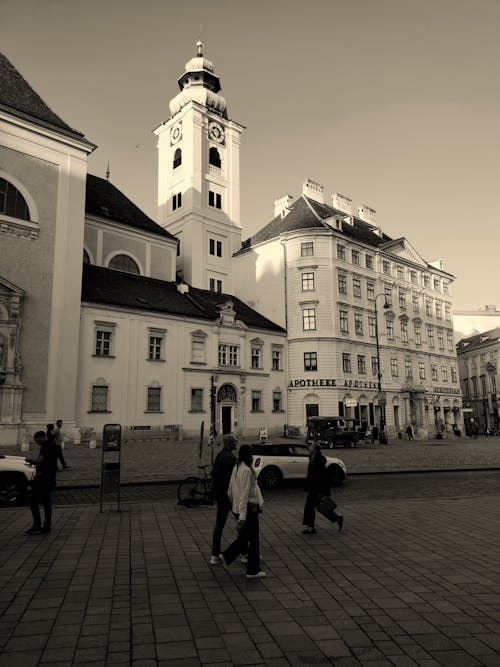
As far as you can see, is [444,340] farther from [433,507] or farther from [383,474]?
[433,507]

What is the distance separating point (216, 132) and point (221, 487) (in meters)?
51.3

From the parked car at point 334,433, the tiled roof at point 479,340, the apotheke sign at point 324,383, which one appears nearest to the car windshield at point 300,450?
the parked car at point 334,433

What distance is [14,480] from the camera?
12.1 metres

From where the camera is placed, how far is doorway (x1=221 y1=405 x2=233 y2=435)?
1614 inches

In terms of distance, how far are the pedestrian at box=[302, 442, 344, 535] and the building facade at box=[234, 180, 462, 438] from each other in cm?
3343

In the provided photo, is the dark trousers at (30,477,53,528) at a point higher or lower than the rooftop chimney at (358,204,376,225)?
lower

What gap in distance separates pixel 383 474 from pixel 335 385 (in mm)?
25804

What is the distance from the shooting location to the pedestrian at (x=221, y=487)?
746cm

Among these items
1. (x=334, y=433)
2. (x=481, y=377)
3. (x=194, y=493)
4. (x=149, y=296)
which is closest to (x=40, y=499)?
(x=194, y=493)

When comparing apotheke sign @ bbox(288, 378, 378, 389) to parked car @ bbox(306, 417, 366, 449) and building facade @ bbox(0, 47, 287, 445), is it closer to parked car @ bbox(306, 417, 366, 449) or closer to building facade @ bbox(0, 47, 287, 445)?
building facade @ bbox(0, 47, 287, 445)

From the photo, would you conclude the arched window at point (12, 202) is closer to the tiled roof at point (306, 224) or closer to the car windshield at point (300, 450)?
the car windshield at point (300, 450)

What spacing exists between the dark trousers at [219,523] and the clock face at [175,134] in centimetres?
5057

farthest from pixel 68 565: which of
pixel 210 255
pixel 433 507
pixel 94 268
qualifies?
pixel 210 255

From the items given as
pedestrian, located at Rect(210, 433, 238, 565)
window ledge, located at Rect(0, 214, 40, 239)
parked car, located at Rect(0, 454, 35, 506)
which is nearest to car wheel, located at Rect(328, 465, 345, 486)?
parked car, located at Rect(0, 454, 35, 506)
